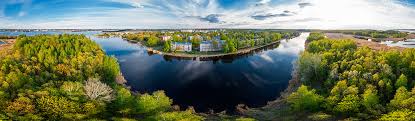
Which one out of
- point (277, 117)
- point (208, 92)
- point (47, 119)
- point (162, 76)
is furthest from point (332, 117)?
point (162, 76)

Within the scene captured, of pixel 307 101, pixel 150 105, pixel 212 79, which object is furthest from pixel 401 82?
pixel 212 79

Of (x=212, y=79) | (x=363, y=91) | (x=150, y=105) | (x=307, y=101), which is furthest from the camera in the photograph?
(x=212, y=79)

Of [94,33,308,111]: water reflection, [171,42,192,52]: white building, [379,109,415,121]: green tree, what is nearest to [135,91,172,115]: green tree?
[94,33,308,111]: water reflection

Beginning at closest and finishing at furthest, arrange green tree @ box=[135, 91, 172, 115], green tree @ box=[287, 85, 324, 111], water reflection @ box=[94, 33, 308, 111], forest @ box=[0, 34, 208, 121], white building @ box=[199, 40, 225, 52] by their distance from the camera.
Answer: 1. forest @ box=[0, 34, 208, 121]
2. green tree @ box=[135, 91, 172, 115]
3. green tree @ box=[287, 85, 324, 111]
4. water reflection @ box=[94, 33, 308, 111]
5. white building @ box=[199, 40, 225, 52]

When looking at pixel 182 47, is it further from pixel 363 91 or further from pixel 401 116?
pixel 401 116

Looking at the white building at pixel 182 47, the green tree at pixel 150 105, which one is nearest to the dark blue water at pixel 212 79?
the green tree at pixel 150 105

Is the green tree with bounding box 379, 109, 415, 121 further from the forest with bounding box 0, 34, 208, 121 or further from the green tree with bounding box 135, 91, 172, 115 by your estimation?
the green tree with bounding box 135, 91, 172, 115
